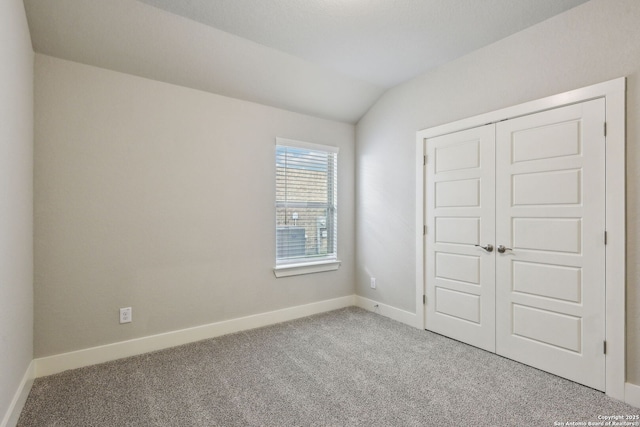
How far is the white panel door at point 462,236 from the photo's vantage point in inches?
108

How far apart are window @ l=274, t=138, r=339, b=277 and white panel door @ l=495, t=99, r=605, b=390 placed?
6.33 ft

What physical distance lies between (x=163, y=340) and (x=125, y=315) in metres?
0.41

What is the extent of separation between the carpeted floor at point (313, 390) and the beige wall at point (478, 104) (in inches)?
26.5

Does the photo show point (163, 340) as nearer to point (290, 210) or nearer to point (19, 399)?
point (19, 399)

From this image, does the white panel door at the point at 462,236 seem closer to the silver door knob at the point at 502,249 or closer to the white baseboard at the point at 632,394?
the silver door knob at the point at 502,249

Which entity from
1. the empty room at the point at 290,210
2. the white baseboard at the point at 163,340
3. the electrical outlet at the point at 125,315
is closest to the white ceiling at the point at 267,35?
the empty room at the point at 290,210

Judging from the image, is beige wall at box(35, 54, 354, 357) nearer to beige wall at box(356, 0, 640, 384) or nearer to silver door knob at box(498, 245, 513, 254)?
beige wall at box(356, 0, 640, 384)

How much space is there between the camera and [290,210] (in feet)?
12.0

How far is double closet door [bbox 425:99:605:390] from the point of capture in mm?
2160

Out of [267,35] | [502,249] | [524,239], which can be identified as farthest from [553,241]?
[267,35]

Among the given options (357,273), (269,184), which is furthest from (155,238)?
(357,273)

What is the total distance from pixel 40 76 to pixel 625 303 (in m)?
4.42

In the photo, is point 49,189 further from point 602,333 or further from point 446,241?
point 602,333

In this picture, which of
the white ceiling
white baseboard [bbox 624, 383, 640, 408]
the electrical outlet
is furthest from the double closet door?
the electrical outlet
